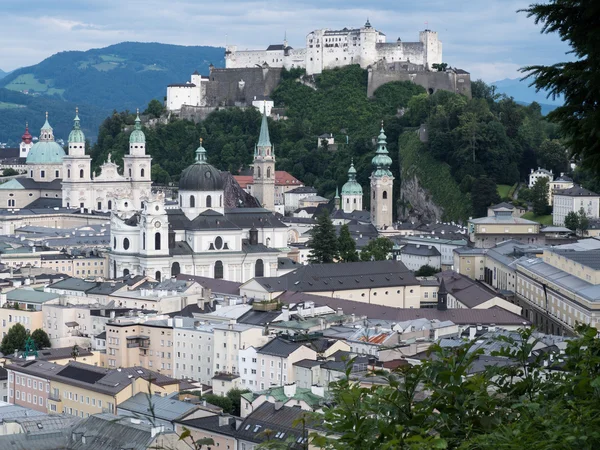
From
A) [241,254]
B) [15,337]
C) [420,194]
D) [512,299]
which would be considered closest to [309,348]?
[15,337]

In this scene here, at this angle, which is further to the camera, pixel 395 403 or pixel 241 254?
pixel 241 254

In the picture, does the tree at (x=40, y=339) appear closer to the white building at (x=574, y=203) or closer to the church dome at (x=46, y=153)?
the white building at (x=574, y=203)

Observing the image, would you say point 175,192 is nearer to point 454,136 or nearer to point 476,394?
point 454,136

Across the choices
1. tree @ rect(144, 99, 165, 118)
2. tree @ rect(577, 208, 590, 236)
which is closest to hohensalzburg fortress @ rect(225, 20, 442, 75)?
tree @ rect(144, 99, 165, 118)

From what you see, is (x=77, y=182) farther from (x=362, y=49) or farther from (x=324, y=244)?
(x=324, y=244)

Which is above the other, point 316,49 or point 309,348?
point 316,49

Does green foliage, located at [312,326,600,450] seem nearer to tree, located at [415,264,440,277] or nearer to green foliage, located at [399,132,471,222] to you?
tree, located at [415,264,440,277]

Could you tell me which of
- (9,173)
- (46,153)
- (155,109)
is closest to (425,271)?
(46,153)
